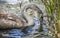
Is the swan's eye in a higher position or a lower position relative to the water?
higher

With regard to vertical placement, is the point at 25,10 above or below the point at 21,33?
above

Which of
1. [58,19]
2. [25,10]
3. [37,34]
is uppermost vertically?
[25,10]

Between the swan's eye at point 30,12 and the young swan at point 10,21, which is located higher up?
the swan's eye at point 30,12

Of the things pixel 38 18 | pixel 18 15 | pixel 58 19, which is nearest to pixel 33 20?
pixel 38 18

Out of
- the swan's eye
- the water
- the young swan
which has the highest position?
the swan's eye

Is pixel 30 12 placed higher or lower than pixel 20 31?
higher

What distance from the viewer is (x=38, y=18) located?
203 cm

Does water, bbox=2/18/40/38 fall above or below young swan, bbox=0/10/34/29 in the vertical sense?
below

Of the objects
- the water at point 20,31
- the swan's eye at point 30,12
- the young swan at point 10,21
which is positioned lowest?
the water at point 20,31

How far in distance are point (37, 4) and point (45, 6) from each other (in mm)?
104

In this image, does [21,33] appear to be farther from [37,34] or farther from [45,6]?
[45,6]

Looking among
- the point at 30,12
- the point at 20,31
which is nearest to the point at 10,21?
the point at 20,31

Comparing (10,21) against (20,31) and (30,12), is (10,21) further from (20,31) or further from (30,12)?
(30,12)

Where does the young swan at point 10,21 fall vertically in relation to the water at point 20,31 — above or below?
above
